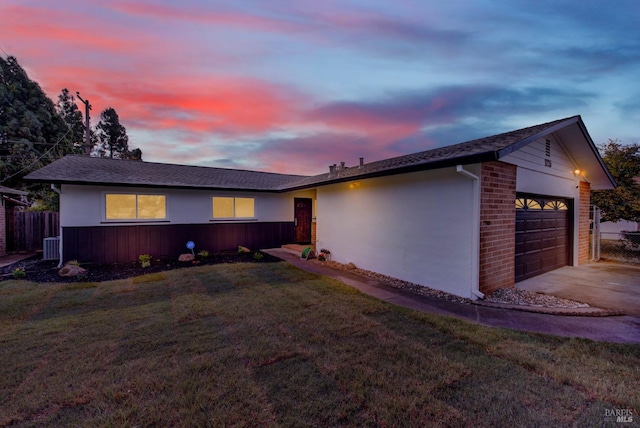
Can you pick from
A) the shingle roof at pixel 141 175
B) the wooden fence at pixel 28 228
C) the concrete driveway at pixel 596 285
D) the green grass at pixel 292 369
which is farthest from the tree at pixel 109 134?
the concrete driveway at pixel 596 285

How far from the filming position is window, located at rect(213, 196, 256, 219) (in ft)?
36.3

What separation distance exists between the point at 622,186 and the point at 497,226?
924 cm

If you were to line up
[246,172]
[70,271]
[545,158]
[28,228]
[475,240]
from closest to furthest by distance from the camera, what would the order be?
→ [475,240] < [545,158] < [70,271] < [28,228] < [246,172]

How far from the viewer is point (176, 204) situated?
1013 cm

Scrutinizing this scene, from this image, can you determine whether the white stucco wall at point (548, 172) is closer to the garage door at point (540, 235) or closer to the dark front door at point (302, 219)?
the garage door at point (540, 235)

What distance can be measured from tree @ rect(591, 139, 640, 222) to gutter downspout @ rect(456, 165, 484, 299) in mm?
9647

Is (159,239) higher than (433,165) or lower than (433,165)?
lower

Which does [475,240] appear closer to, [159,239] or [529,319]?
[529,319]

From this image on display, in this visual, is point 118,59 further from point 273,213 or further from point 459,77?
point 459,77

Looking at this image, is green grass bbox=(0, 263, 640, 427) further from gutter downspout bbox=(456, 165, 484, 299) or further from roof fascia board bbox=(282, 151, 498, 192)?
roof fascia board bbox=(282, 151, 498, 192)

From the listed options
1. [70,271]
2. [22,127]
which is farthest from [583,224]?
[22,127]

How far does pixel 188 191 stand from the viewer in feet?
33.9

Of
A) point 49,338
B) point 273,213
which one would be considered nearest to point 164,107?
point 273,213

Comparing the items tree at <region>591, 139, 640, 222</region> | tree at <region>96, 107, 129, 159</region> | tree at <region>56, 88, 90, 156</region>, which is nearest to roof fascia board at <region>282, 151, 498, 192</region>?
tree at <region>591, 139, 640, 222</region>
